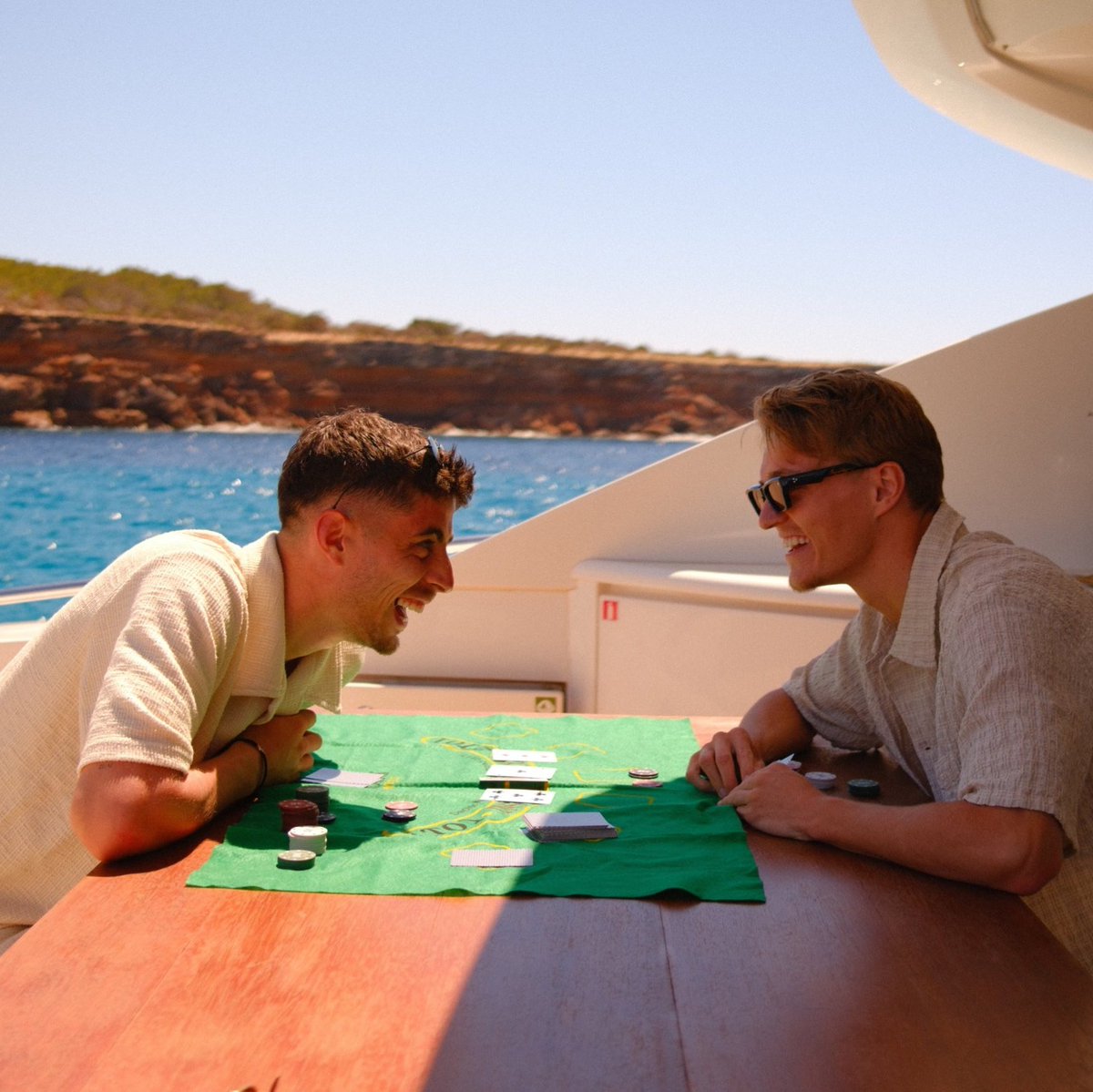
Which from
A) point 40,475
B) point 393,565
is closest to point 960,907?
point 393,565

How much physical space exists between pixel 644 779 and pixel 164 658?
32.6 inches

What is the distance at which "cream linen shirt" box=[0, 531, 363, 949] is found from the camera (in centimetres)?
169

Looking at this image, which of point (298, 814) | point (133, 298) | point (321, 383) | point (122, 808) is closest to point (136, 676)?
point (122, 808)

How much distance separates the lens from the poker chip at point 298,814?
1747mm

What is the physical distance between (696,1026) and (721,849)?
54 centimetres

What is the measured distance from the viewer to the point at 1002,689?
1585mm

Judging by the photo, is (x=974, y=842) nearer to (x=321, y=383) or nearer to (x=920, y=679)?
(x=920, y=679)

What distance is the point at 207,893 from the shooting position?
4.93ft

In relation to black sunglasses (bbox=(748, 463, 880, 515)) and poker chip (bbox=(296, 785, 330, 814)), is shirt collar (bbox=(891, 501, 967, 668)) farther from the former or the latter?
poker chip (bbox=(296, 785, 330, 814))

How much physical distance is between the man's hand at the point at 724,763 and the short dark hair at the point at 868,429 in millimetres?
487

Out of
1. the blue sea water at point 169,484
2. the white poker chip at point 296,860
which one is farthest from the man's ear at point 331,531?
the blue sea water at point 169,484

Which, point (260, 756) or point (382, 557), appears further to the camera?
point (382, 557)

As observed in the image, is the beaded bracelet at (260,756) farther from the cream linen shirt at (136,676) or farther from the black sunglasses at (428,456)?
the black sunglasses at (428,456)

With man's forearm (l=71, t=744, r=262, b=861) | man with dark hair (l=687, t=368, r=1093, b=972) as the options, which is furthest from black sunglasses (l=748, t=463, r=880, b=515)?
man's forearm (l=71, t=744, r=262, b=861)
